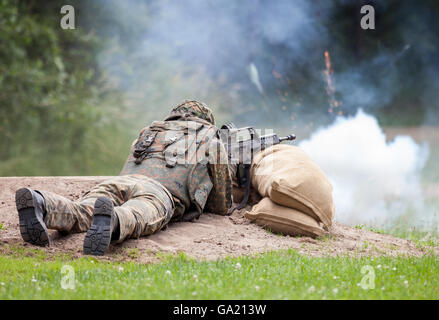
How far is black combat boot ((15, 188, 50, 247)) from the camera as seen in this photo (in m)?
3.36

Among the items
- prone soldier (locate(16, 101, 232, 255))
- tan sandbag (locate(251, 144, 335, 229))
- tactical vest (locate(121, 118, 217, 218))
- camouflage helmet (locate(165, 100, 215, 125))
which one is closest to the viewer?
prone soldier (locate(16, 101, 232, 255))

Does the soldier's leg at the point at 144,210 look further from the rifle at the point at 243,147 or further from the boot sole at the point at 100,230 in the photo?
the rifle at the point at 243,147

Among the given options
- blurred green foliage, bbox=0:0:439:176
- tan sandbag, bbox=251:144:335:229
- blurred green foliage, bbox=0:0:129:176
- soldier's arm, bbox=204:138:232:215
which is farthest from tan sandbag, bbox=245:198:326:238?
blurred green foliage, bbox=0:0:439:176

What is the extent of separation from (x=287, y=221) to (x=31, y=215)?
2266 millimetres

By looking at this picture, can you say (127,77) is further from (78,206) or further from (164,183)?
(78,206)

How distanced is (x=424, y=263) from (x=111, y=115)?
1011cm

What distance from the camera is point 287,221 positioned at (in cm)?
461

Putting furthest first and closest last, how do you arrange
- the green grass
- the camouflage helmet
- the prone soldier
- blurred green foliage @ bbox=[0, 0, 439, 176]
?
blurred green foliage @ bbox=[0, 0, 439, 176]
the camouflage helmet
the prone soldier
the green grass

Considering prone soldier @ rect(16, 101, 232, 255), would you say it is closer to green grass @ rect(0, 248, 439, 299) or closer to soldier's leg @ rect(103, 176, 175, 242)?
soldier's leg @ rect(103, 176, 175, 242)

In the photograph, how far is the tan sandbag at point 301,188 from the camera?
4574 millimetres

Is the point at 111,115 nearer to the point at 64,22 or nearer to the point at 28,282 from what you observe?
the point at 64,22

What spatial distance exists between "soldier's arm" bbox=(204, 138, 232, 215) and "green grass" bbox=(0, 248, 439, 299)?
3.89 feet

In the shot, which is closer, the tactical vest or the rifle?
the tactical vest
